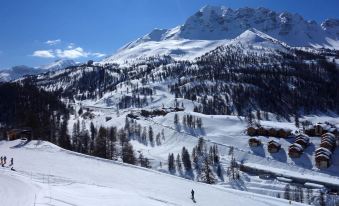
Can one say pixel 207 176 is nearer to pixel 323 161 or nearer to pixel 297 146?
pixel 323 161

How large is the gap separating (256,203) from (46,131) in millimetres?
83785

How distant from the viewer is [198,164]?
109 metres

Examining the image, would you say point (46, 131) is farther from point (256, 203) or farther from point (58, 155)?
point (256, 203)

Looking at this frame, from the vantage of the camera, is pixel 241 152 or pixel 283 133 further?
pixel 283 133

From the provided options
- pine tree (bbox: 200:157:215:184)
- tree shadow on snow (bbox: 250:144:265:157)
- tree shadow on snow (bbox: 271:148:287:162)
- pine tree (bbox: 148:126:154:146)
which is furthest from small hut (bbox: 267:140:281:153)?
pine tree (bbox: 148:126:154:146)

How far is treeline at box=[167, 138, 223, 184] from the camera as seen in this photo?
10162 centimetres

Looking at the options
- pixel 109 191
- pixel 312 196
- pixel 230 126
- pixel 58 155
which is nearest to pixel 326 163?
pixel 312 196

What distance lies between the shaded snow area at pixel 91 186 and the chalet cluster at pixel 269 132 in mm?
83567

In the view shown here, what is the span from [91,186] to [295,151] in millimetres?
86762

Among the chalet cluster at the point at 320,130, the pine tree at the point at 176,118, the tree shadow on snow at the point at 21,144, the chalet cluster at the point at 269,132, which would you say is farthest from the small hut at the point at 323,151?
the tree shadow on snow at the point at 21,144

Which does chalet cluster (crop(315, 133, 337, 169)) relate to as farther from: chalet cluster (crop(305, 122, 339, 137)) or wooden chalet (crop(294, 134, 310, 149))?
chalet cluster (crop(305, 122, 339, 137))

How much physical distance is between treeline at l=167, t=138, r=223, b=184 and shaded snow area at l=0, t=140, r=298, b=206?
38.4 meters

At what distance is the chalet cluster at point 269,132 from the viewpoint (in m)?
139

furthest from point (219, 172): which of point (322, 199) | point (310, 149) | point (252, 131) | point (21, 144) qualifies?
point (21, 144)
